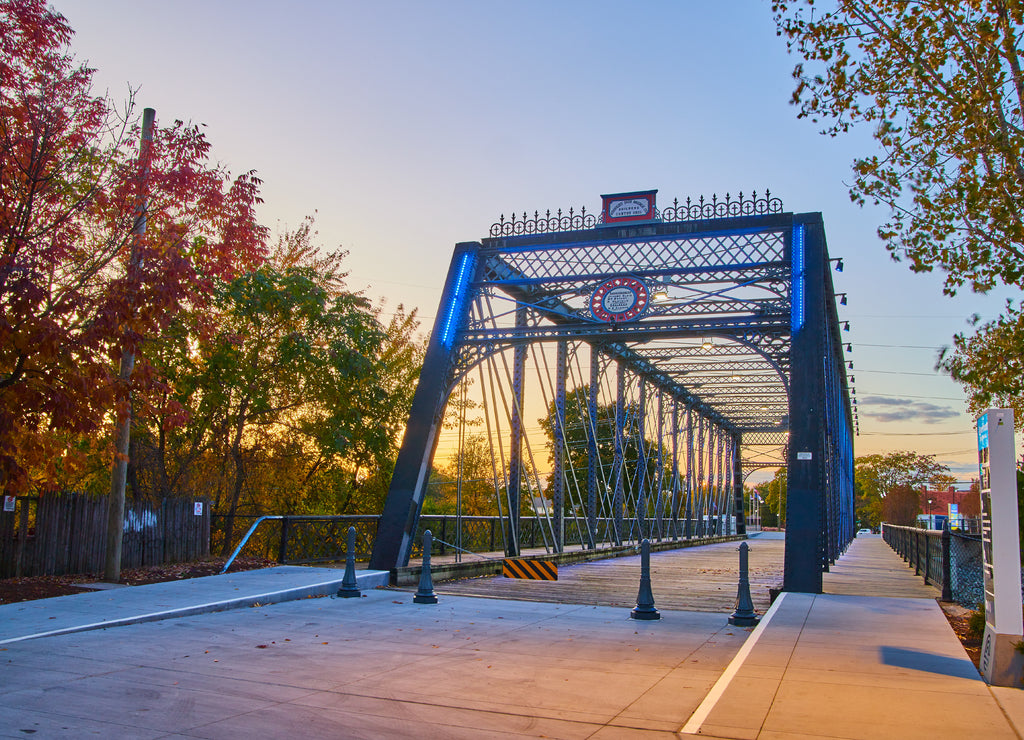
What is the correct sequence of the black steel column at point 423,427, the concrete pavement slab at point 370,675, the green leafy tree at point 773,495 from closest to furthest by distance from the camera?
the concrete pavement slab at point 370,675 → the black steel column at point 423,427 → the green leafy tree at point 773,495

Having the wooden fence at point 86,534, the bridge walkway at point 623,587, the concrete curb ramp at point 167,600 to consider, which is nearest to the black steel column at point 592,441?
the bridge walkway at point 623,587

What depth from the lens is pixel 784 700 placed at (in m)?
6.27

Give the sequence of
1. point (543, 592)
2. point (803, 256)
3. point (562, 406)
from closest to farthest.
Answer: point (543, 592) → point (803, 256) → point (562, 406)

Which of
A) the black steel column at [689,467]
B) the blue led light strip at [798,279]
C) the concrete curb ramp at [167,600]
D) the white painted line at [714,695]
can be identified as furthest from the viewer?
the black steel column at [689,467]

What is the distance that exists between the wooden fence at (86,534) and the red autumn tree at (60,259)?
2.67 metres

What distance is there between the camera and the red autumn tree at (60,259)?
891 centimetres

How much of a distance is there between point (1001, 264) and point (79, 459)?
11.9m

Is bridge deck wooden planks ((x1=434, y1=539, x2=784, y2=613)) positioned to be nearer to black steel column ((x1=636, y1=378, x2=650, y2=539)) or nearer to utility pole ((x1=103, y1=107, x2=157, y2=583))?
utility pole ((x1=103, y1=107, x2=157, y2=583))

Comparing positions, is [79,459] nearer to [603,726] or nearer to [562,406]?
[603,726]

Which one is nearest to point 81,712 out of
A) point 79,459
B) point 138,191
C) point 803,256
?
point 79,459

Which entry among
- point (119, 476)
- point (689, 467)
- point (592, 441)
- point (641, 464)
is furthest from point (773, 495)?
point (119, 476)

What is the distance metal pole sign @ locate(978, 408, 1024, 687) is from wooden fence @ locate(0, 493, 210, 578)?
43.0ft

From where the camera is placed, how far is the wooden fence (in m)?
13.2

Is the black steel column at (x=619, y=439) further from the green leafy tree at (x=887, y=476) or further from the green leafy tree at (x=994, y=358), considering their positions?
the green leafy tree at (x=887, y=476)
